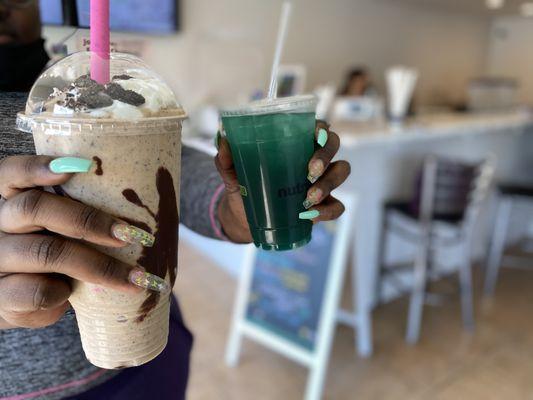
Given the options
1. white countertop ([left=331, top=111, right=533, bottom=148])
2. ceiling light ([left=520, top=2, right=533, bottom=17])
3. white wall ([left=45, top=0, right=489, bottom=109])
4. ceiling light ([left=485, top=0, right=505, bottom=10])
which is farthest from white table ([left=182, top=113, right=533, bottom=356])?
ceiling light ([left=520, top=2, right=533, bottom=17])

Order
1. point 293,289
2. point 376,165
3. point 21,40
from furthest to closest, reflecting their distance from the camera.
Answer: point 376,165 → point 293,289 → point 21,40

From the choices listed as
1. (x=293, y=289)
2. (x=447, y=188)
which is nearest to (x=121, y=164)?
(x=293, y=289)

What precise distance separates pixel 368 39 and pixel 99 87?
658 centimetres

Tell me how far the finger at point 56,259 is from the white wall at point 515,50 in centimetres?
960

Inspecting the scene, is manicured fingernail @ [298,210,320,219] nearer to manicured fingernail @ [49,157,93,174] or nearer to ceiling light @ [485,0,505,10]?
manicured fingernail @ [49,157,93,174]

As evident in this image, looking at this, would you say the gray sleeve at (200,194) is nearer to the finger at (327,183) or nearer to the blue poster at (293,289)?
the finger at (327,183)

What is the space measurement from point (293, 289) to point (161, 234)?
180 cm

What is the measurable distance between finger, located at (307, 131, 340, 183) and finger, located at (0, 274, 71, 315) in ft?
0.92

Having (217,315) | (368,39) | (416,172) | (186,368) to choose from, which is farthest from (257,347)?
(368,39)

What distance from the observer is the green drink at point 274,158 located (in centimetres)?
50

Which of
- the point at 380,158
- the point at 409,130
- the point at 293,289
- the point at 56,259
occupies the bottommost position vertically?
the point at 293,289

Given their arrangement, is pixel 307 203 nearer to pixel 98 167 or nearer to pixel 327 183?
pixel 327 183

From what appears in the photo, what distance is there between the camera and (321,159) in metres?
0.51

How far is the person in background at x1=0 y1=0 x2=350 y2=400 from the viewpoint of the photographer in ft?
1.25
